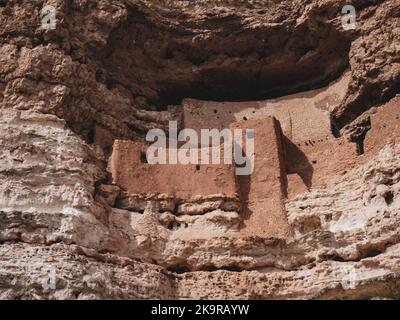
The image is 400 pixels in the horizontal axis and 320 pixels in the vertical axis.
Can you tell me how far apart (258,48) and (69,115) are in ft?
20.8

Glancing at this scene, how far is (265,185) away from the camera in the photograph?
20047 millimetres

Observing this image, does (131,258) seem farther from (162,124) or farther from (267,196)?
(162,124)

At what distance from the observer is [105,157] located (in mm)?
20234

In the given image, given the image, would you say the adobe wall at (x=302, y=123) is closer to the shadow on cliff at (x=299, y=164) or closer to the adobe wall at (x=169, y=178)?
the shadow on cliff at (x=299, y=164)

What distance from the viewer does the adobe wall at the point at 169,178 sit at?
19.7m

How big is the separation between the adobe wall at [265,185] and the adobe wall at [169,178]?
21.4 inches

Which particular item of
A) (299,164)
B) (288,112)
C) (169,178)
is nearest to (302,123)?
(288,112)

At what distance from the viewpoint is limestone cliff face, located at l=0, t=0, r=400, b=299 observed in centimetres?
1708

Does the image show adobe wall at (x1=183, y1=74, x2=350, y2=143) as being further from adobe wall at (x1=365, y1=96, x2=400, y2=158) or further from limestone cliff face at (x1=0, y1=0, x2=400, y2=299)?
adobe wall at (x1=365, y1=96, x2=400, y2=158)

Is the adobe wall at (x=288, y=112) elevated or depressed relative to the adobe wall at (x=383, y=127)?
elevated

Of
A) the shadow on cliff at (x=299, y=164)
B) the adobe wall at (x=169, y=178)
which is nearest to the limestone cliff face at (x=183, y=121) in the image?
the shadow on cliff at (x=299, y=164)

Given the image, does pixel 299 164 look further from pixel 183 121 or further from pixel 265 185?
pixel 183 121

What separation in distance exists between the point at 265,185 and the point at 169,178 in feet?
7.73

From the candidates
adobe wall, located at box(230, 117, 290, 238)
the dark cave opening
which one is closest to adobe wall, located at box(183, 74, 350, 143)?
the dark cave opening
